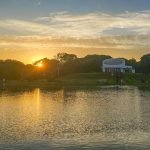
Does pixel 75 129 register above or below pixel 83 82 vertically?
below

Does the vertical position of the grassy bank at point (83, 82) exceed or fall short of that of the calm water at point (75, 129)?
it exceeds it

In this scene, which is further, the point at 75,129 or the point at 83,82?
the point at 83,82

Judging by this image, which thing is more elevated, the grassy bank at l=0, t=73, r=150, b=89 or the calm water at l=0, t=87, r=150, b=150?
the grassy bank at l=0, t=73, r=150, b=89

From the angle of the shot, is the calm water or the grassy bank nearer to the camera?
the calm water

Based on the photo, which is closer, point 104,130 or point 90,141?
point 90,141

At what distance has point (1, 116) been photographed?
55.2 meters

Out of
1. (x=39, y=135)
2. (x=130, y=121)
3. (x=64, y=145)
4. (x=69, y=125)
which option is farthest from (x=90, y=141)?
(x=130, y=121)

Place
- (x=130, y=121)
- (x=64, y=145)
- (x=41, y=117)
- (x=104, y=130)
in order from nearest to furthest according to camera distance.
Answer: (x=64, y=145) → (x=104, y=130) → (x=130, y=121) → (x=41, y=117)

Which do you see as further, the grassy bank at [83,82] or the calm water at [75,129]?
the grassy bank at [83,82]

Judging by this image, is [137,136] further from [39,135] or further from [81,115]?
[81,115]

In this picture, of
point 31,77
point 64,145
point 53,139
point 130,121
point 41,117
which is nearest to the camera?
point 64,145

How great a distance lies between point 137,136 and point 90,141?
486 cm

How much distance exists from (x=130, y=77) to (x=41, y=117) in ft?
409

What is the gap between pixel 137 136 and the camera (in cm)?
3872
